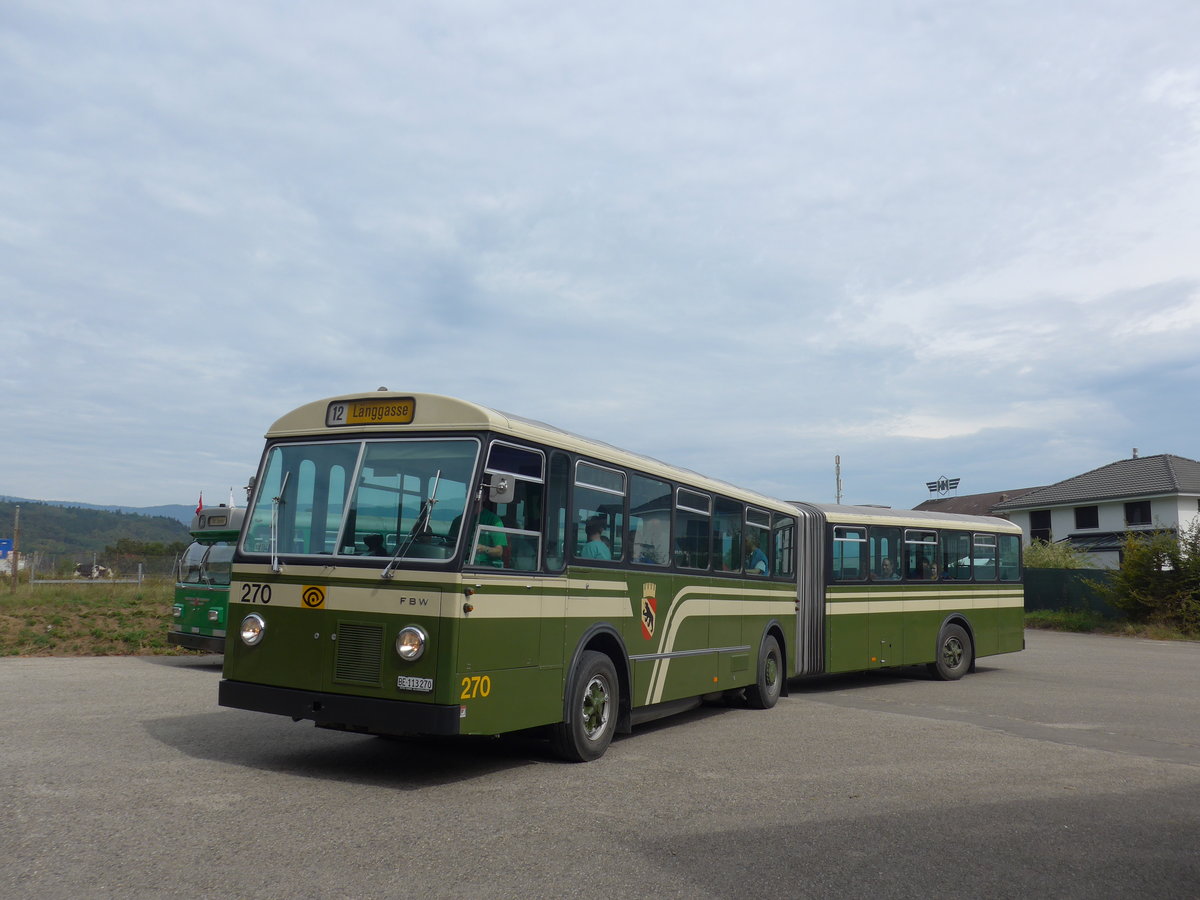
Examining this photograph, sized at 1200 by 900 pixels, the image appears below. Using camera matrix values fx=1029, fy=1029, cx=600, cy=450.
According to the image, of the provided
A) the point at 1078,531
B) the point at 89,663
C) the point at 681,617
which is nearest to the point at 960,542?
the point at 681,617

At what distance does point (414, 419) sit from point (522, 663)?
2.06m

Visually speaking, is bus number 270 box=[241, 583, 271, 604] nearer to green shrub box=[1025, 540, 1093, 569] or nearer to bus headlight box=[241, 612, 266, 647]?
bus headlight box=[241, 612, 266, 647]

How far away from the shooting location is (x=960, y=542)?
18.2m

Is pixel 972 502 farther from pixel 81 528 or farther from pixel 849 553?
pixel 81 528

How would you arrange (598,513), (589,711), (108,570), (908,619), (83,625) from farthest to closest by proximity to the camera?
(108,570) < (83,625) < (908,619) < (598,513) < (589,711)

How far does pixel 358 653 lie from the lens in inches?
298

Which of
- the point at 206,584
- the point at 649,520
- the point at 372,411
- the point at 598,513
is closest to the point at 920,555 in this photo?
the point at 649,520

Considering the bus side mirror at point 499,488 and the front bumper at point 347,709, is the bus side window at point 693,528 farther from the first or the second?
the front bumper at point 347,709

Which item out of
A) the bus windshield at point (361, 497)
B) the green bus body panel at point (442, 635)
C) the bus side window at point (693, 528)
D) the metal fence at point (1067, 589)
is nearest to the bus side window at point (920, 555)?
the bus side window at point (693, 528)

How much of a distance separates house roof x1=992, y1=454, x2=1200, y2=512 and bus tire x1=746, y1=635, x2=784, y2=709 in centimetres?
4682

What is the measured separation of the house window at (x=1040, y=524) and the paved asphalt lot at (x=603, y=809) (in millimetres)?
53809

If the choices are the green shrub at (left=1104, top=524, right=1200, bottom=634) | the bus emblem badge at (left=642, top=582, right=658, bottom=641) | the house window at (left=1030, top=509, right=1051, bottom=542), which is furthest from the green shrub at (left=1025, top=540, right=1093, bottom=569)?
the bus emblem badge at (left=642, top=582, right=658, bottom=641)

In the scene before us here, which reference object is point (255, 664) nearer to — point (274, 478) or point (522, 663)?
point (274, 478)

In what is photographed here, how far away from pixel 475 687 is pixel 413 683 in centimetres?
45
